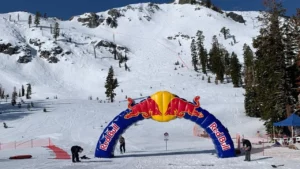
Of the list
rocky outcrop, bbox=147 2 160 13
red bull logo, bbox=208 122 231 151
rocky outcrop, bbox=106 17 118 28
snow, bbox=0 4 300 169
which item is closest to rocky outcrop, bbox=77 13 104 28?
rocky outcrop, bbox=106 17 118 28

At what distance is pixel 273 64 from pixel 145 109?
12.7 meters

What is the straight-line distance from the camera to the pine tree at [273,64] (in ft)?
93.9

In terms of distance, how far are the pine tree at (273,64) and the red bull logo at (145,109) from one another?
39.7 feet

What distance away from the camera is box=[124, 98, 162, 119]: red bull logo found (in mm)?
21844

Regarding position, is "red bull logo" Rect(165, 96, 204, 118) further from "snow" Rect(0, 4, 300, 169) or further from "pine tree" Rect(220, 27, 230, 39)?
"pine tree" Rect(220, 27, 230, 39)

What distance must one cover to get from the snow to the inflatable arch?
42.2 inches

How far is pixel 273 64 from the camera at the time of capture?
28.7 metres

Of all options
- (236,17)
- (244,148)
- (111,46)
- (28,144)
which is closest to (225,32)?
(236,17)

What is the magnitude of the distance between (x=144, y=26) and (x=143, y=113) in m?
143

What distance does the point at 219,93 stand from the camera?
6694 cm

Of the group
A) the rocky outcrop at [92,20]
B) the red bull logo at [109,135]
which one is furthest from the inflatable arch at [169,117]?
the rocky outcrop at [92,20]

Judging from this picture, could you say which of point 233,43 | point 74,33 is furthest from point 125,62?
point 233,43

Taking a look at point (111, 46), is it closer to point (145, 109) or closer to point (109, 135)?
point (109, 135)

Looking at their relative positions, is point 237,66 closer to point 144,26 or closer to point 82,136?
point 82,136
